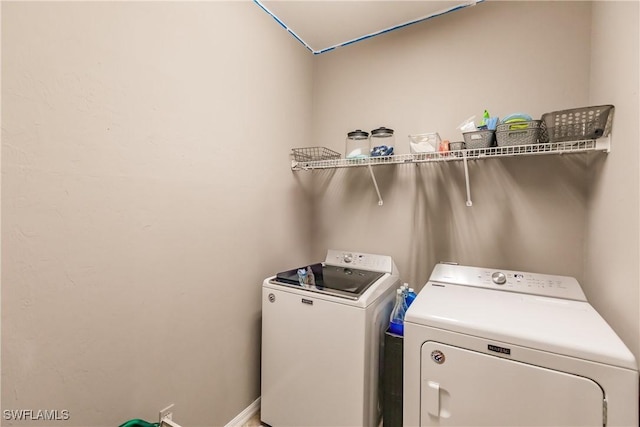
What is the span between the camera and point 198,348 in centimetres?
144

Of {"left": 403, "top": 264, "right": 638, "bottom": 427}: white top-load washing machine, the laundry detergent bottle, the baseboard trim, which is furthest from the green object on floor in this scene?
the laundry detergent bottle

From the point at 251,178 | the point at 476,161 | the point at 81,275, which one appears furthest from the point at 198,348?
the point at 476,161

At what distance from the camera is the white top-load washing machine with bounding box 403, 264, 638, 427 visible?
0.88 meters

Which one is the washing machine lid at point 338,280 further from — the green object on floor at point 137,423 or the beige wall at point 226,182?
the green object on floor at point 137,423

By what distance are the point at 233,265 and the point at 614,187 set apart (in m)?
1.82

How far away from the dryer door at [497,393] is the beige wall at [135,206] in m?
1.10

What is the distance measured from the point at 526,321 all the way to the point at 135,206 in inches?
64.3

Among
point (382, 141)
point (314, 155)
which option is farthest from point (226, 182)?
point (382, 141)

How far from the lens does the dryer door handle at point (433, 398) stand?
1106 millimetres

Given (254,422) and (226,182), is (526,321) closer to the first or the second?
(226,182)

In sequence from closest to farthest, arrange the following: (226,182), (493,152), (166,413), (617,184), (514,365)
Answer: (514,365) → (617,184) → (166,413) → (493,152) → (226,182)

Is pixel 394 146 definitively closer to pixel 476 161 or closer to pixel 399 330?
pixel 476 161

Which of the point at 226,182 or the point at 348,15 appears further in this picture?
the point at 348,15

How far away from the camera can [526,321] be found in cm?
107
